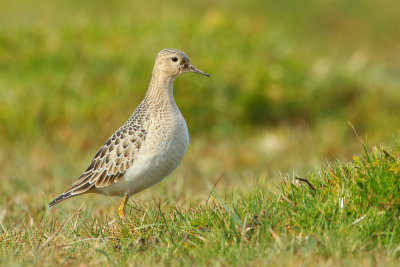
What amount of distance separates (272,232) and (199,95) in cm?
611

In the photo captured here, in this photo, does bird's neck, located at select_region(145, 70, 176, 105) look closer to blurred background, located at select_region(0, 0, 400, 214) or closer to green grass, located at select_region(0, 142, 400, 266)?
green grass, located at select_region(0, 142, 400, 266)

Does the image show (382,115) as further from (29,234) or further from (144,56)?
(29,234)

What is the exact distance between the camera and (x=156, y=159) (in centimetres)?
546

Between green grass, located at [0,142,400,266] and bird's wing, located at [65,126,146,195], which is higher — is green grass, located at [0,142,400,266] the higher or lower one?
the lower one

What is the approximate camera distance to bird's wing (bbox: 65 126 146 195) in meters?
5.64

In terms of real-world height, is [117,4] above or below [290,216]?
above

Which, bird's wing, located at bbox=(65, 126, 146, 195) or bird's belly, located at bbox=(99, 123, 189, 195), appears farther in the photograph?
bird's wing, located at bbox=(65, 126, 146, 195)

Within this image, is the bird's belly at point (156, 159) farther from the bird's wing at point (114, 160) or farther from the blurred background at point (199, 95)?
the blurred background at point (199, 95)

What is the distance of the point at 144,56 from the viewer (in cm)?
1063

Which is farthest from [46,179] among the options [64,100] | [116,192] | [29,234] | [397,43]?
[397,43]

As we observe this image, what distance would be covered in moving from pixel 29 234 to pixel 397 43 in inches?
568

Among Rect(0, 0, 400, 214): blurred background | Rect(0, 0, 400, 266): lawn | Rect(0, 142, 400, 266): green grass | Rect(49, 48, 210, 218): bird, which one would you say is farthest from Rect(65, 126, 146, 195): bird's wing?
Rect(0, 0, 400, 214): blurred background

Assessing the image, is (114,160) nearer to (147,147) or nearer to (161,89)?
(147,147)

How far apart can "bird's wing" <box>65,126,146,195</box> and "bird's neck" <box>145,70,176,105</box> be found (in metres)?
0.32
